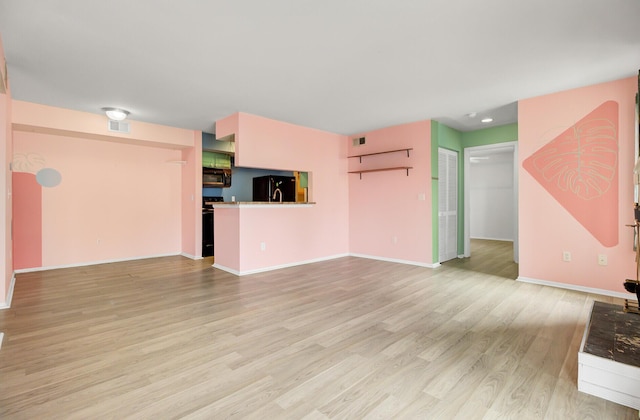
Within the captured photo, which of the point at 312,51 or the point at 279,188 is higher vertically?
the point at 312,51

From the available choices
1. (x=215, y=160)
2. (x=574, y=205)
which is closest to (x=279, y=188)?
(x=215, y=160)

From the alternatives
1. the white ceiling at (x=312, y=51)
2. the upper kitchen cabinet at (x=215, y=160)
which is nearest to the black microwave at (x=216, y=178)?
the upper kitchen cabinet at (x=215, y=160)

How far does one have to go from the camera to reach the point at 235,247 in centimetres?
468

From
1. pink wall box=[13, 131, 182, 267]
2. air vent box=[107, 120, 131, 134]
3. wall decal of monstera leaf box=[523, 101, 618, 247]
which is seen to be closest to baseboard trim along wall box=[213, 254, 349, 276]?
pink wall box=[13, 131, 182, 267]

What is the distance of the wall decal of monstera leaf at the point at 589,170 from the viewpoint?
11.6ft

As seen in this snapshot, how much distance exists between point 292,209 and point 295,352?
10.8 ft

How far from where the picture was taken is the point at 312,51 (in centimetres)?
282

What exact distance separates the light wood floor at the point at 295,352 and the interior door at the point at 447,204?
164 centimetres

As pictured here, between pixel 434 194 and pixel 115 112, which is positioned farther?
pixel 434 194

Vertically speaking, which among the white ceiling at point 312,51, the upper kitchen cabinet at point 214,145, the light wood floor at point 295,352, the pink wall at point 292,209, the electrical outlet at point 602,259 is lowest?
the light wood floor at point 295,352

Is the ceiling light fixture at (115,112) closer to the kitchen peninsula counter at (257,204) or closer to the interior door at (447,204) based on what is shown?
the kitchen peninsula counter at (257,204)

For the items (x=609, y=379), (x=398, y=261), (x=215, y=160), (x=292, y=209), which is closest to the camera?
(x=609, y=379)

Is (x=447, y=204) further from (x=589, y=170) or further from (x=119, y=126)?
(x=119, y=126)

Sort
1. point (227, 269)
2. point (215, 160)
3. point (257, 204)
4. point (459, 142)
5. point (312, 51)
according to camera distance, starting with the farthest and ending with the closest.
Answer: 1. point (215, 160)
2. point (459, 142)
3. point (227, 269)
4. point (257, 204)
5. point (312, 51)
